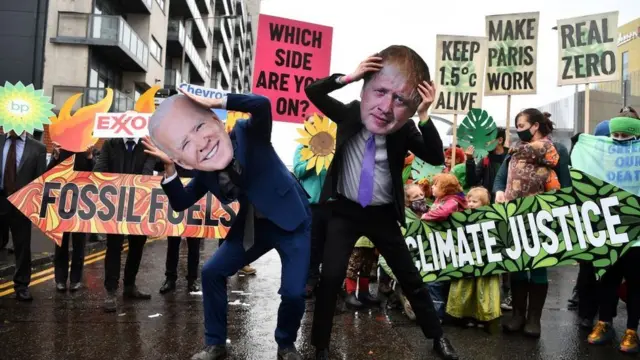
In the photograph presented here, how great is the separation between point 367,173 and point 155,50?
30.8m

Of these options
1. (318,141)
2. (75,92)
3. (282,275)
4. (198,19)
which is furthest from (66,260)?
(198,19)

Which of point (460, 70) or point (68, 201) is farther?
point (460, 70)

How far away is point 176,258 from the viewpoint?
6863 millimetres

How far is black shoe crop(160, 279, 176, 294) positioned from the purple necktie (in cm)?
349

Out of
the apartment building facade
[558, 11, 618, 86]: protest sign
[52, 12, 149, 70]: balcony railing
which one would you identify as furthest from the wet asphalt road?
[52, 12, 149, 70]: balcony railing

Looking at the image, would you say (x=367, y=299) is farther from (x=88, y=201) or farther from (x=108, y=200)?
(x=88, y=201)

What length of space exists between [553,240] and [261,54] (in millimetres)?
3642

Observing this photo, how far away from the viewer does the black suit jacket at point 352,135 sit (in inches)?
161

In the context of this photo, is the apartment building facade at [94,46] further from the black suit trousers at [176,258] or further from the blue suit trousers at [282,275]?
the blue suit trousers at [282,275]

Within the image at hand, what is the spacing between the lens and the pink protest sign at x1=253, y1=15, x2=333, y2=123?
6594 mm

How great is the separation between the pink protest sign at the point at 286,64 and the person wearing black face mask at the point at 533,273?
248cm

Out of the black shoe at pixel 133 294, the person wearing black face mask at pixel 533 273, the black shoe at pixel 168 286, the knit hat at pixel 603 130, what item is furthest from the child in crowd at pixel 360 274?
the knit hat at pixel 603 130

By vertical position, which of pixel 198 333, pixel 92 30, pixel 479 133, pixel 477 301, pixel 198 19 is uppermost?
pixel 198 19

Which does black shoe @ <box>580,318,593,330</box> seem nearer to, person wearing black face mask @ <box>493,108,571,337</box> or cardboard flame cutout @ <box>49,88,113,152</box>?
person wearing black face mask @ <box>493,108,571,337</box>
